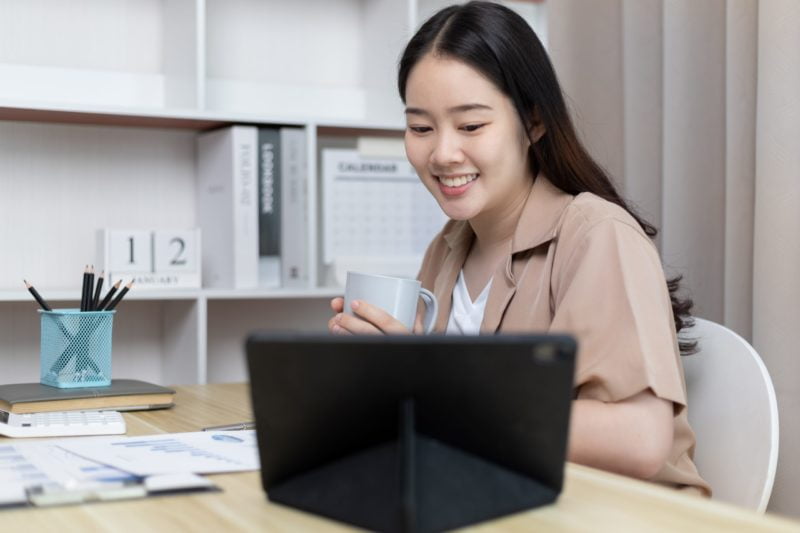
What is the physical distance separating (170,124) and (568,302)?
4.02 ft

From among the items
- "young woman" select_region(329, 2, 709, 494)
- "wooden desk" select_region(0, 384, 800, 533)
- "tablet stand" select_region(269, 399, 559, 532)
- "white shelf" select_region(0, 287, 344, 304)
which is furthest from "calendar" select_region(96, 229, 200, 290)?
"tablet stand" select_region(269, 399, 559, 532)

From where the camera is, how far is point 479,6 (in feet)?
4.47

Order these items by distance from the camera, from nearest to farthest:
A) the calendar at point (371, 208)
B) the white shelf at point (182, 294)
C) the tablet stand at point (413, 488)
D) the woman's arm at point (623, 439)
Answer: the tablet stand at point (413, 488)
the woman's arm at point (623, 439)
the white shelf at point (182, 294)
the calendar at point (371, 208)

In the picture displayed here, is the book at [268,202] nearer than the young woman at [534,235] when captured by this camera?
No

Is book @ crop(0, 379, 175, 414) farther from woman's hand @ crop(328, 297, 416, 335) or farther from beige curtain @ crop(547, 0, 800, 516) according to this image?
beige curtain @ crop(547, 0, 800, 516)

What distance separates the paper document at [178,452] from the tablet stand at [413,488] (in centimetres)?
18

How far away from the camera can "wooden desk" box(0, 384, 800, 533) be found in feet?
2.23

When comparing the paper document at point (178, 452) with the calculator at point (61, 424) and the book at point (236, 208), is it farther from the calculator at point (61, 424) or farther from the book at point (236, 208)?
the book at point (236, 208)

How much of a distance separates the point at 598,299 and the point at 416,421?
1.59 feet

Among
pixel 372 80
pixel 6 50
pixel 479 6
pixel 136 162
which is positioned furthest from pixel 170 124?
pixel 479 6

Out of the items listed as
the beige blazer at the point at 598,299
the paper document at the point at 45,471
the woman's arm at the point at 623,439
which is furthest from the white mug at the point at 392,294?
the paper document at the point at 45,471

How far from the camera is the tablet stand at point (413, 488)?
648 mm

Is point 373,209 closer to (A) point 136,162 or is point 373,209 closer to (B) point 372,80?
Result: (B) point 372,80

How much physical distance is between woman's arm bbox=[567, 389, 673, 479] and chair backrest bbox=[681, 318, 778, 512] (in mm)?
128
